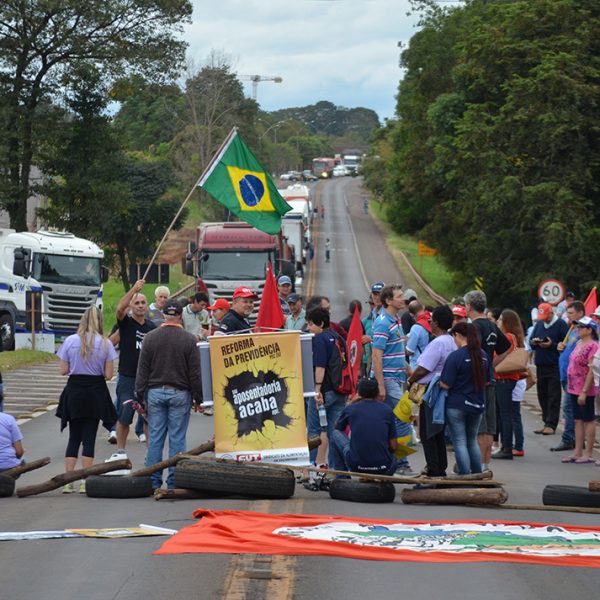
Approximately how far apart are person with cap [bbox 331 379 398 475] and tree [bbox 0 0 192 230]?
145ft

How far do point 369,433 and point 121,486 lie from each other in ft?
8.18

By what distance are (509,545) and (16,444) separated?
5634 millimetres

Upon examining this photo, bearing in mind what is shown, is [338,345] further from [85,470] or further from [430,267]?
[430,267]

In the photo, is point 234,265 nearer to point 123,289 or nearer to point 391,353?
point 391,353

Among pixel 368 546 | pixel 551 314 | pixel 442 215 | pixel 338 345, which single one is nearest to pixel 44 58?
pixel 442 215

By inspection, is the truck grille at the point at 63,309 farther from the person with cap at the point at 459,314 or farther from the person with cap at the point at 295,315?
the person with cap at the point at 459,314

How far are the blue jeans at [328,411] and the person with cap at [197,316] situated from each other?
24.9 ft

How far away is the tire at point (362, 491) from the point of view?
41.8ft

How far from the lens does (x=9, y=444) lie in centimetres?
1347

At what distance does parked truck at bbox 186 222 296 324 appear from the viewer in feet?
135

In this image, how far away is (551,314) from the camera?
19.9 m

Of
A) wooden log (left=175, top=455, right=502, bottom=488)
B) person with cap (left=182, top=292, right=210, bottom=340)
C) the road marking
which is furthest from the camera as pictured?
person with cap (left=182, top=292, right=210, bottom=340)

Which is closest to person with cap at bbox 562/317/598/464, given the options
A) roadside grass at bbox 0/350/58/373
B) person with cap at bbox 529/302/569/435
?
person with cap at bbox 529/302/569/435

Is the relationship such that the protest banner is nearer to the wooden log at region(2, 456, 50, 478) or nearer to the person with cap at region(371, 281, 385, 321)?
the wooden log at region(2, 456, 50, 478)
